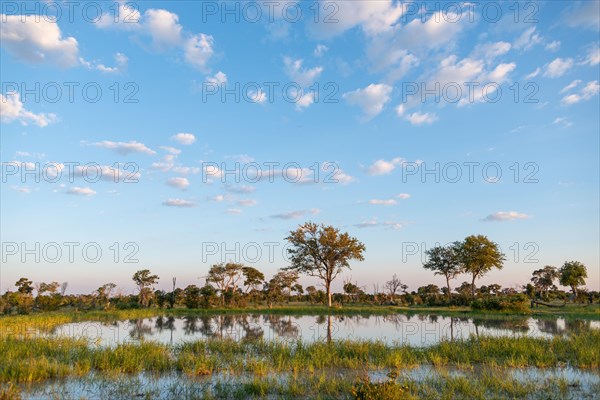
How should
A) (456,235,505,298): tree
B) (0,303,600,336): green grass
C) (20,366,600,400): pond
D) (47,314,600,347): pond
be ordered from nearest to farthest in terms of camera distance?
(20,366,600,400): pond, (47,314,600,347): pond, (0,303,600,336): green grass, (456,235,505,298): tree

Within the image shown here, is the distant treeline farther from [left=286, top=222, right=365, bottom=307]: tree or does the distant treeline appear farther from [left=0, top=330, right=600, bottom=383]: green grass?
[left=0, top=330, right=600, bottom=383]: green grass

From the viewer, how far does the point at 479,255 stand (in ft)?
192

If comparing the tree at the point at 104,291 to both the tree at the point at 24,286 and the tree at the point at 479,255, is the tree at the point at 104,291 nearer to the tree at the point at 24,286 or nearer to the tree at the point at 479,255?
the tree at the point at 24,286

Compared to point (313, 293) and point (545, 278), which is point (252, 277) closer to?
point (313, 293)

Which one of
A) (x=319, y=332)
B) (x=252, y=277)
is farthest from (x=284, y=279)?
(x=319, y=332)

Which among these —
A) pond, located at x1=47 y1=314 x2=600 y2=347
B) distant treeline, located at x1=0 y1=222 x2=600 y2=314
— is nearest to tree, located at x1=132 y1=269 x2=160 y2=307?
distant treeline, located at x1=0 y1=222 x2=600 y2=314

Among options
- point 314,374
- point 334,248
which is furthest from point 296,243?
point 314,374

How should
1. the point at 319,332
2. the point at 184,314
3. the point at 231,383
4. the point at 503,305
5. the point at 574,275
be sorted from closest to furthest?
1. the point at 231,383
2. the point at 319,332
3. the point at 503,305
4. the point at 184,314
5. the point at 574,275

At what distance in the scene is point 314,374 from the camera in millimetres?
13203

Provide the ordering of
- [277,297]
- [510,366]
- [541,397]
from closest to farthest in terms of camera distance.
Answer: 1. [541,397]
2. [510,366]
3. [277,297]

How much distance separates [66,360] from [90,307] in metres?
44.8

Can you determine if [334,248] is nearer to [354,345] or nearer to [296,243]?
[296,243]

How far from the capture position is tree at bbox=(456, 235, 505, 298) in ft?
192

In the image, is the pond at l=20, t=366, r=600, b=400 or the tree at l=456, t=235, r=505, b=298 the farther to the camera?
the tree at l=456, t=235, r=505, b=298
